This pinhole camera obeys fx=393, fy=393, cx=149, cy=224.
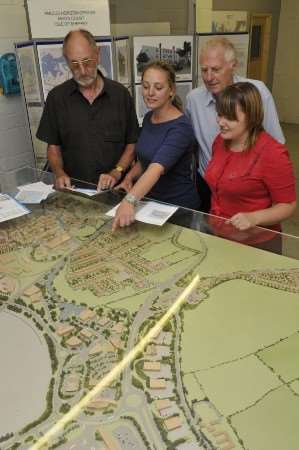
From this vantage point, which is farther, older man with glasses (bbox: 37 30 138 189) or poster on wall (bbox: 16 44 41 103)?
poster on wall (bbox: 16 44 41 103)

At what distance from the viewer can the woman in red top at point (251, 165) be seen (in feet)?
Answer: 4.83

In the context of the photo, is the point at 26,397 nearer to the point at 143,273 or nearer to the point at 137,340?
the point at 137,340

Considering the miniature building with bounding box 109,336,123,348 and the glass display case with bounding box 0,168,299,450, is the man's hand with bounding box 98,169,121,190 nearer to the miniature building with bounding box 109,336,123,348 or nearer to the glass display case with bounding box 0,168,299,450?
the glass display case with bounding box 0,168,299,450

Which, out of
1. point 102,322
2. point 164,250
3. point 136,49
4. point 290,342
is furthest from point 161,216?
point 136,49

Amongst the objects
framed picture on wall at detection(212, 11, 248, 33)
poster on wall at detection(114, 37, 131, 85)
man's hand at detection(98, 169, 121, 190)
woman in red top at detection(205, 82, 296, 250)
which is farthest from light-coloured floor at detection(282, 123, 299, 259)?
poster on wall at detection(114, 37, 131, 85)

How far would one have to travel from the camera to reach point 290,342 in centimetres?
104

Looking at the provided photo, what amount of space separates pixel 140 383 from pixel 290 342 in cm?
41

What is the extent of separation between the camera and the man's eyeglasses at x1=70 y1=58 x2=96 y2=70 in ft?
6.46

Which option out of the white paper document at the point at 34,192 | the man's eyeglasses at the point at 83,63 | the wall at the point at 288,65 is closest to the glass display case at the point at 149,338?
the white paper document at the point at 34,192

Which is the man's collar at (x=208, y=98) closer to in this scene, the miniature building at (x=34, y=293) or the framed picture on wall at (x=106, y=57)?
the framed picture on wall at (x=106, y=57)

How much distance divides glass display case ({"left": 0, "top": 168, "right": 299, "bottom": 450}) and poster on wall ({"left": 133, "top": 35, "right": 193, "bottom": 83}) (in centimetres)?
223

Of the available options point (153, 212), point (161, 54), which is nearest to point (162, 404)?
point (153, 212)

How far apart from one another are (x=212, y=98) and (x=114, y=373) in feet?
4.96

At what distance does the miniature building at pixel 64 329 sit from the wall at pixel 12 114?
2.26m
